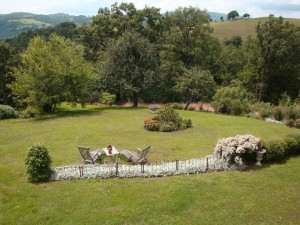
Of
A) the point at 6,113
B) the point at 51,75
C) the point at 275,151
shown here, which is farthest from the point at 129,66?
the point at 275,151

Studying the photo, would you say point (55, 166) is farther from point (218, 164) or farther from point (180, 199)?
point (218, 164)

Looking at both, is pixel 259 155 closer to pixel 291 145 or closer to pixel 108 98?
pixel 291 145

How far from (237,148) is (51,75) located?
20.4 metres

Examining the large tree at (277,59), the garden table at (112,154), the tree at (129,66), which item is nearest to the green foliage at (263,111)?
the tree at (129,66)

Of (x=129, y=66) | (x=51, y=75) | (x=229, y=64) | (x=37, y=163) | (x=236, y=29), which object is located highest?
(x=236, y=29)

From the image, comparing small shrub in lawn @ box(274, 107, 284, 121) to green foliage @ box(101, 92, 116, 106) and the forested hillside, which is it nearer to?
the forested hillside

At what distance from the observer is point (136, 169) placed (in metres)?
12.7

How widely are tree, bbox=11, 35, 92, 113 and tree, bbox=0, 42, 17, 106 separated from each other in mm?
7100

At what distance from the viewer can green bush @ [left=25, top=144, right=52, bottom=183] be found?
38.8 ft

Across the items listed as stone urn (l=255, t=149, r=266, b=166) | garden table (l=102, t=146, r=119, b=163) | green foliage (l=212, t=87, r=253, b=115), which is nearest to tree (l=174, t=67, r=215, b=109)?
green foliage (l=212, t=87, r=253, b=115)

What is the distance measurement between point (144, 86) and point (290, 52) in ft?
64.8

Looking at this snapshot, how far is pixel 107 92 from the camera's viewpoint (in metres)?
36.2

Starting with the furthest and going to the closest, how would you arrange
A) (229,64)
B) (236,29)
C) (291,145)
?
(236,29) → (229,64) → (291,145)

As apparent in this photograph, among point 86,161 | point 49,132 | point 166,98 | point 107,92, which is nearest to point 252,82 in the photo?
point 166,98
